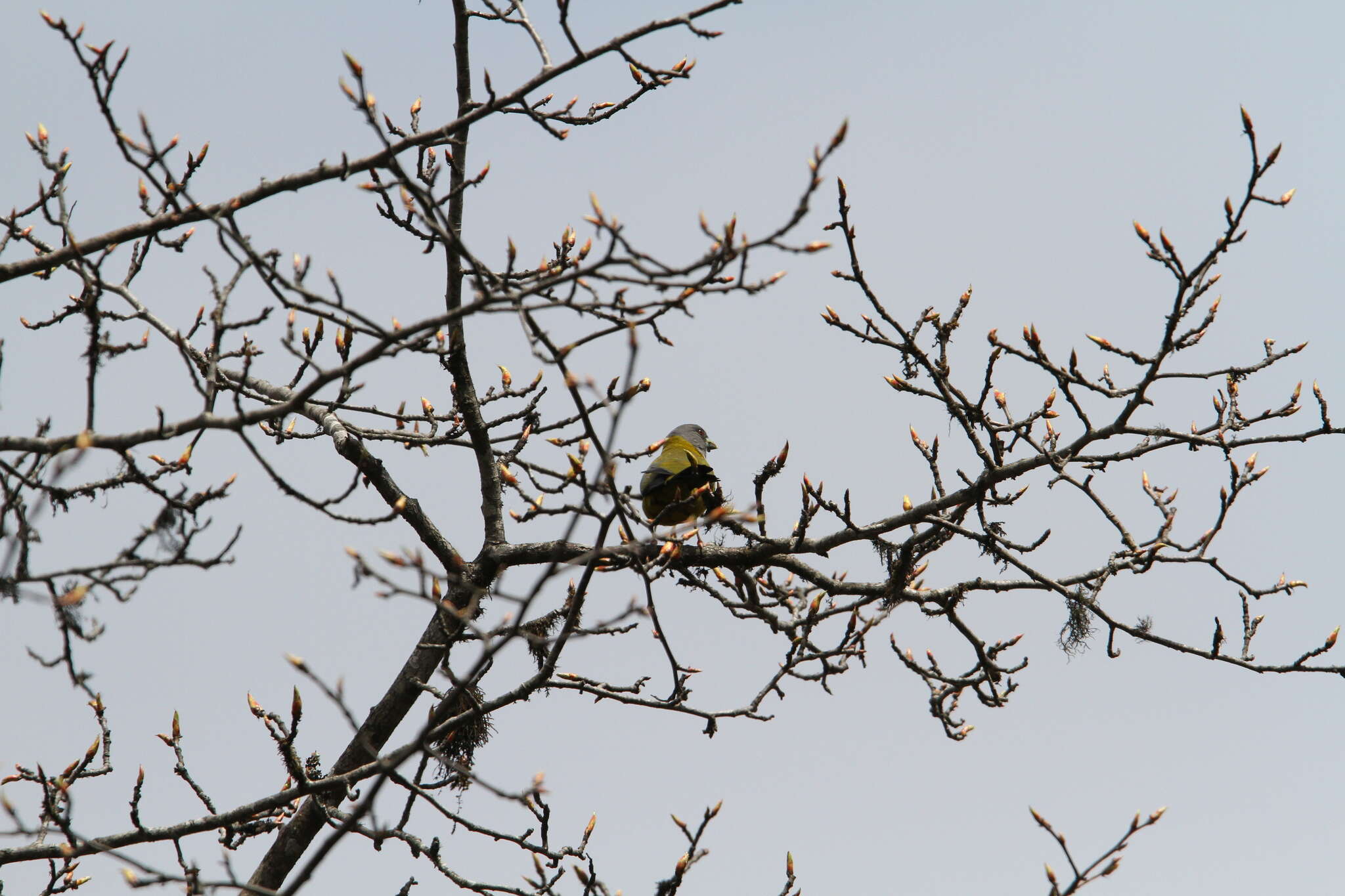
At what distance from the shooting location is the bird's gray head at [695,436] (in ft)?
30.1

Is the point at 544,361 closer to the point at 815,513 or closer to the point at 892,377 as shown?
the point at 815,513

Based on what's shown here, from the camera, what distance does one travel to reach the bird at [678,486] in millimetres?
6727

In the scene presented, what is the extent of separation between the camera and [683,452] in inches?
328

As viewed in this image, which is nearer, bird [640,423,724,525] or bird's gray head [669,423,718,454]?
bird [640,423,724,525]

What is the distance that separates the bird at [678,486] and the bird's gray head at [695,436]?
22.4 inches

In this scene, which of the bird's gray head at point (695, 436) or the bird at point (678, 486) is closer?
the bird at point (678, 486)

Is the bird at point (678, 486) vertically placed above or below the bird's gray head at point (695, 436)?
below

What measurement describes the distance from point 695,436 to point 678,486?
6.31ft

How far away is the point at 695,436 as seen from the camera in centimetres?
926

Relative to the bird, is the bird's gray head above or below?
above

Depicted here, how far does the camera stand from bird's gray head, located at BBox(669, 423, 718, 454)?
9.17 metres

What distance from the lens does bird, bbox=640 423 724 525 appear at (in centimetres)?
673

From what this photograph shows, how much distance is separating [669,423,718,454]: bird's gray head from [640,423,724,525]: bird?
57cm

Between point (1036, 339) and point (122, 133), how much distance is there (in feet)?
13.0
